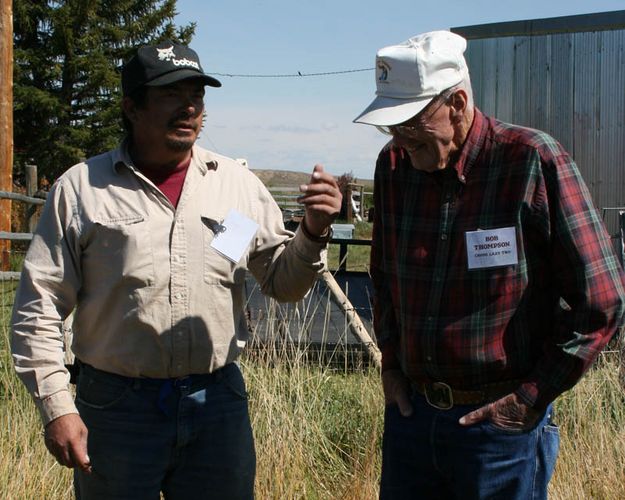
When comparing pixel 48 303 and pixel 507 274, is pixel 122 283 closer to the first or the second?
pixel 48 303

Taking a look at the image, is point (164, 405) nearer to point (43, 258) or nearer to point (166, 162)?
point (43, 258)

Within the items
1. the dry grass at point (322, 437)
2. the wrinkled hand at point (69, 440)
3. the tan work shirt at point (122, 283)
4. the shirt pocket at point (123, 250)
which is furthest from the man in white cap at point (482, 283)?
the dry grass at point (322, 437)

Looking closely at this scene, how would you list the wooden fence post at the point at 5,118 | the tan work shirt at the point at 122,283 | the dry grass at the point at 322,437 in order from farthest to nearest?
the wooden fence post at the point at 5,118 → the dry grass at the point at 322,437 → the tan work shirt at the point at 122,283

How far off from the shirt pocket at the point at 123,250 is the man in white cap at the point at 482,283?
0.82 m

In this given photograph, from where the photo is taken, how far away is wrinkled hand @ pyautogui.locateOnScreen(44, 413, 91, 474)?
260 centimetres

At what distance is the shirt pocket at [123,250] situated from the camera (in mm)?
2734

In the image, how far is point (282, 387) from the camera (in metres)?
4.54

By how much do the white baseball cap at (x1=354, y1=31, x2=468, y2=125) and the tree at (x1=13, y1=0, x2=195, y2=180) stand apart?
68.0ft

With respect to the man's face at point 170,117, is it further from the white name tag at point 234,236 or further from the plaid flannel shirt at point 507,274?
the plaid flannel shirt at point 507,274

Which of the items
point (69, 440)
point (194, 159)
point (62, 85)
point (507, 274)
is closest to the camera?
point (507, 274)

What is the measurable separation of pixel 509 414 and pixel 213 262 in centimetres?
109

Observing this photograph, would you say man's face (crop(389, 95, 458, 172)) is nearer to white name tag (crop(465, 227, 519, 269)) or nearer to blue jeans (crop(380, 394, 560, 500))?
white name tag (crop(465, 227, 519, 269))

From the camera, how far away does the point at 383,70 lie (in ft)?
8.26

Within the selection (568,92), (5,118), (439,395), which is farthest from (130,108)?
(5,118)
